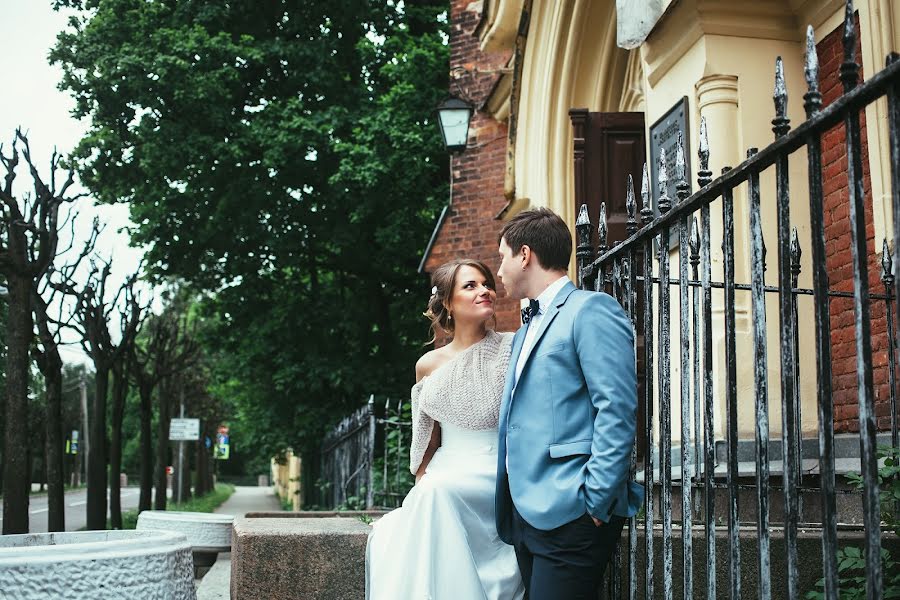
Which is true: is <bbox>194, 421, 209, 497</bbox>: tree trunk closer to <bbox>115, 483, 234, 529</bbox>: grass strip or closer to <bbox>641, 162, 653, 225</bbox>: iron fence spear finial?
<bbox>115, 483, 234, 529</bbox>: grass strip

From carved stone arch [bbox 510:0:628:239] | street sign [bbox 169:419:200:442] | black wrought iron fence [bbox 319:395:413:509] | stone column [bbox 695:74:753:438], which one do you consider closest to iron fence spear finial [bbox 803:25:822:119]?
stone column [bbox 695:74:753:438]

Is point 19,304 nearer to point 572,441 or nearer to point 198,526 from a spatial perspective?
point 198,526

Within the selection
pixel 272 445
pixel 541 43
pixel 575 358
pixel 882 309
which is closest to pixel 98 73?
pixel 272 445

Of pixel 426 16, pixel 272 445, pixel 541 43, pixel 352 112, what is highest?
pixel 426 16

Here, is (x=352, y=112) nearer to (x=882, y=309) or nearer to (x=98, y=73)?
(x=98, y=73)

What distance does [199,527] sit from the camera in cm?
923

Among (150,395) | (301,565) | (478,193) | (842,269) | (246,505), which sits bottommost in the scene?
(246,505)

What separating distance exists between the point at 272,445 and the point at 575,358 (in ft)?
65.9

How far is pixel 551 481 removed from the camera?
112 inches

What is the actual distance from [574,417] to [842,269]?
395 cm

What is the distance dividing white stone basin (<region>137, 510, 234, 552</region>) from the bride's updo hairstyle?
5352 millimetres

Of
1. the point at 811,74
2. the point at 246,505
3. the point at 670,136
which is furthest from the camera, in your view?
the point at 246,505

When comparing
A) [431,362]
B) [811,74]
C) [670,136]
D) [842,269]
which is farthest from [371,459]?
[811,74]

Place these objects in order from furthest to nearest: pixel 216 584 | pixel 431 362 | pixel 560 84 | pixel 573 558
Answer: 1. pixel 560 84
2. pixel 216 584
3. pixel 431 362
4. pixel 573 558
